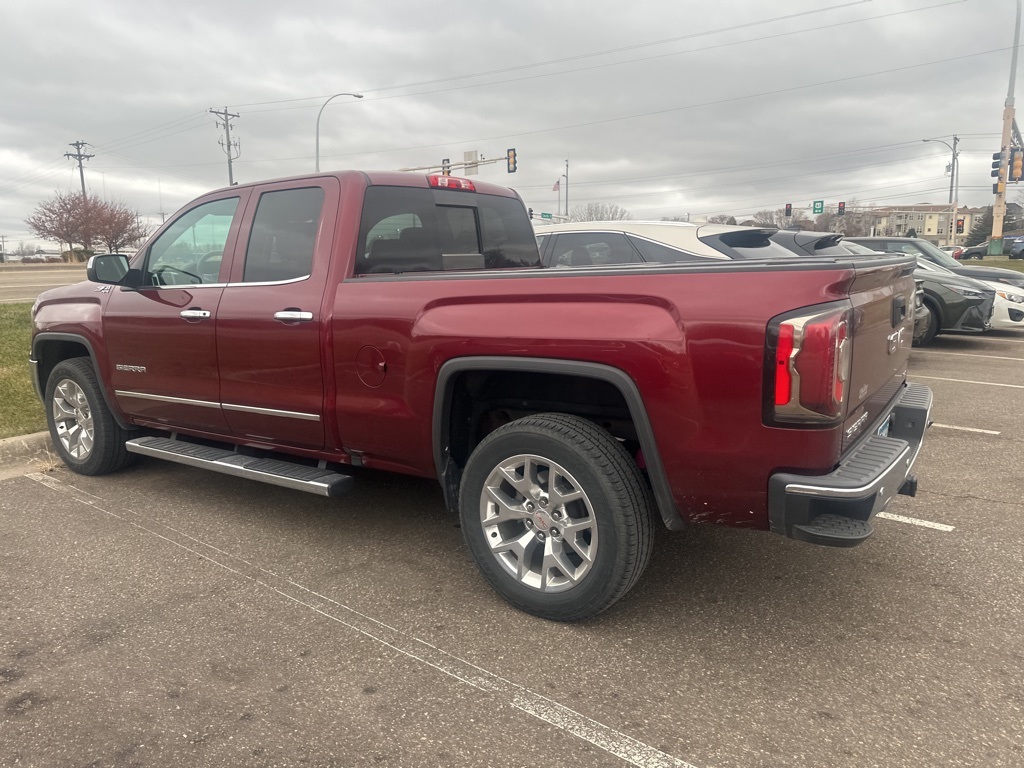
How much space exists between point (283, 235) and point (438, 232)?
A: 2.66 ft

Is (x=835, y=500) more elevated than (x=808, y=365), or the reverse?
(x=808, y=365)

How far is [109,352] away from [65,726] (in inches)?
110

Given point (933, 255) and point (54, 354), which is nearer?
point (54, 354)

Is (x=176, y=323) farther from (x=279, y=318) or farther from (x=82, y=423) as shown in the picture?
(x=82, y=423)

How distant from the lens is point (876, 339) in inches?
112

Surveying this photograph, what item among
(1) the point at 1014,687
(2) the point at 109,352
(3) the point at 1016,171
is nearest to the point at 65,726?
(2) the point at 109,352

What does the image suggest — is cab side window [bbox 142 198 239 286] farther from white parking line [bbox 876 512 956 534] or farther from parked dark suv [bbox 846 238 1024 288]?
parked dark suv [bbox 846 238 1024 288]

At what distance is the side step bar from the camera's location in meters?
3.62

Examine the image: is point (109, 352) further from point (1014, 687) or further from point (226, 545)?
point (1014, 687)

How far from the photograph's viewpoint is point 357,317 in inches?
135

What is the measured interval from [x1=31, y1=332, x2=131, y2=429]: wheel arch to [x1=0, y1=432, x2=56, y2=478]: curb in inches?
16.8

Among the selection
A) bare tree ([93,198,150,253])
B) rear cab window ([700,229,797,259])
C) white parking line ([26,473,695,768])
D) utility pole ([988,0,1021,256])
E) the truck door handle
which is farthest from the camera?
bare tree ([93,198,150,253])

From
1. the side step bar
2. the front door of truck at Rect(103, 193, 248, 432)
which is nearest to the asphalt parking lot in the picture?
the side step bar

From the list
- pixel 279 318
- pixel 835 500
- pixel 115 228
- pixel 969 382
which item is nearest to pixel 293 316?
pixel 279 318
